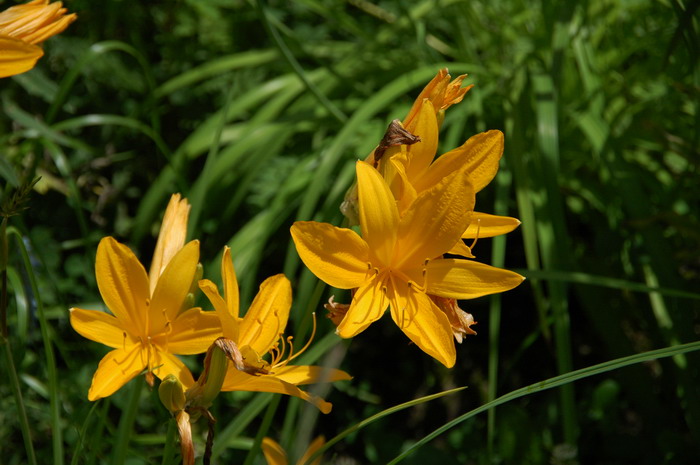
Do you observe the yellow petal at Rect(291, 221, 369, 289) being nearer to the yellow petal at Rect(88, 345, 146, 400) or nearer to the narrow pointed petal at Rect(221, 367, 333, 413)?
the narrow pointed petal at Rect(221, 367, 333, 413)

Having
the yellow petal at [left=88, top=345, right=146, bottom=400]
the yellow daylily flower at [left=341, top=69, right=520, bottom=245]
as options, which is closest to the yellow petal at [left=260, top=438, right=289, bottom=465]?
the yellow petal at [left=88, top=345, right=146, bottom=400]

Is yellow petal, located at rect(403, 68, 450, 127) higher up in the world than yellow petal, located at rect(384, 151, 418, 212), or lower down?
higher up

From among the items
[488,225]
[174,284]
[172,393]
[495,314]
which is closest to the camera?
[172,393]

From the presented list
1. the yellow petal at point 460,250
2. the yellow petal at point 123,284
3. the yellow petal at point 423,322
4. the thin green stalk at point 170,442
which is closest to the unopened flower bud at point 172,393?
the thin green stalk at point 170,442

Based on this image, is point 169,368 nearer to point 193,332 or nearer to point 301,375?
point 193,332

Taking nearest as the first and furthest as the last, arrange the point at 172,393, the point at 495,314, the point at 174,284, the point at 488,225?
1. the point at 172,393
2. the point at 174,284
3. the point at 488,225
4. the point at 495,314

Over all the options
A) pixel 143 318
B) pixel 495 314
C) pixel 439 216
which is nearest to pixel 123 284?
pixel 143 318
